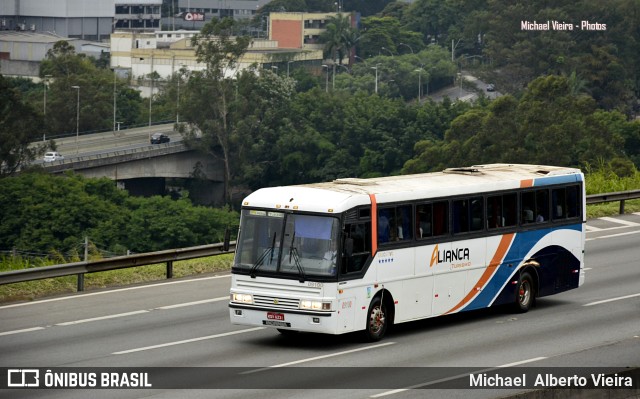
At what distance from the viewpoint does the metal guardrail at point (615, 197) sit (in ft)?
113

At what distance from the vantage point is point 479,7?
193250 millimetres

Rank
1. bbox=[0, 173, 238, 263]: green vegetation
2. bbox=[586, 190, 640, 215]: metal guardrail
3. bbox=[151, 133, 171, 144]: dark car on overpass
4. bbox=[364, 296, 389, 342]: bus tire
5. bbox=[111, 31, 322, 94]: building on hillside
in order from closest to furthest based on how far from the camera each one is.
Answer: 1. bbox=[364, 296, 389, 342]: bus tire
2. bbox=[586, 190, 640, 215]: metal guardrail
3. bbox=[0, 173, 238, 263]: green vegetation
4. bbox=[151, 133, 171, 144]: dark car on overpass
5. bbox=[111, 31, 322, 94]: building on hillside

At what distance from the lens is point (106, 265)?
23.8m

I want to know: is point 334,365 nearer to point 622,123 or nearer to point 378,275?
point 378,275

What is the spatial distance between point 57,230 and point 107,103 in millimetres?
50675

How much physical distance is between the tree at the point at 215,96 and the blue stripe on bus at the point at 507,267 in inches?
4282

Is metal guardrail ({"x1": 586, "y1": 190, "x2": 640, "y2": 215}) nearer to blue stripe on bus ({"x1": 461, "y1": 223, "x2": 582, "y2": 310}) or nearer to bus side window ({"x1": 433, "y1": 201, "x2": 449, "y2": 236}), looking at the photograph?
blue stripe on bus ({"x1": 461, "y1": 223, "x2": 582, "y2": 310})

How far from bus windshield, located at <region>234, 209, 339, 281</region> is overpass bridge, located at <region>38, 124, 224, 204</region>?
355 ft

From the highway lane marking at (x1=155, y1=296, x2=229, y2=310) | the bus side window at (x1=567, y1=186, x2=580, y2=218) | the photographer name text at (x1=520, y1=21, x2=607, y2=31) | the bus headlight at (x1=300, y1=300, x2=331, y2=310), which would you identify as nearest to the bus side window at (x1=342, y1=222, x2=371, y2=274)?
the bus headlight at (x1=300, y1=300, x2=331, y2=310)

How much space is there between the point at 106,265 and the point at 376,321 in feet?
19.8

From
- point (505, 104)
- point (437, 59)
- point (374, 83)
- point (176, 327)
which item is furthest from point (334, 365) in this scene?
point (437, 59)

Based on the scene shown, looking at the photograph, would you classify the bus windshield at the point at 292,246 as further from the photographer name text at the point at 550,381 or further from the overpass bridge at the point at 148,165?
the overpass bridge at the point at 148,165

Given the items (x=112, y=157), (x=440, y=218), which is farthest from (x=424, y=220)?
(x=112, y=157)

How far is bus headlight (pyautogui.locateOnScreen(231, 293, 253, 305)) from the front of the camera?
1930cm
